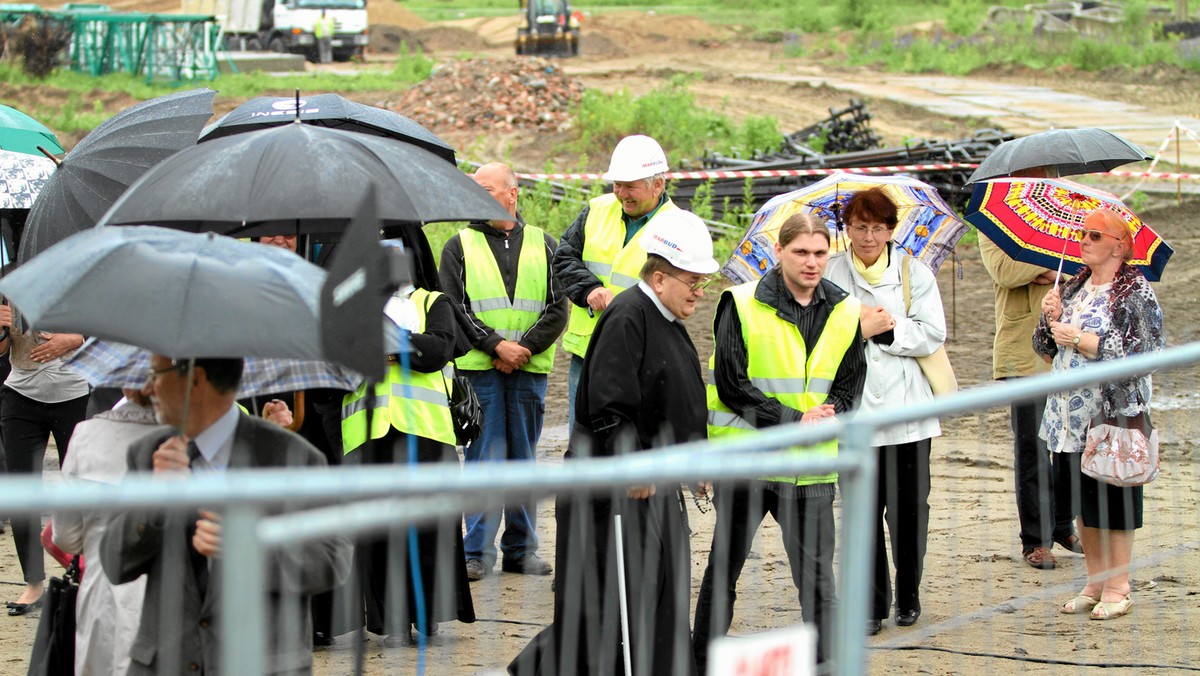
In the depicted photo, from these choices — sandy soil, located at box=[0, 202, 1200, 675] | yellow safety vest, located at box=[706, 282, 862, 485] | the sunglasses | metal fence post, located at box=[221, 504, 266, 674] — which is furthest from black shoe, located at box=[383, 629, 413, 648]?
the sunglasses

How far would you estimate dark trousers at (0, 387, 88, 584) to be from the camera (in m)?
6.76

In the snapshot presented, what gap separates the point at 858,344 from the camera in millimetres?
5953

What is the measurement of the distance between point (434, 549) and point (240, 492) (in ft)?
3.63

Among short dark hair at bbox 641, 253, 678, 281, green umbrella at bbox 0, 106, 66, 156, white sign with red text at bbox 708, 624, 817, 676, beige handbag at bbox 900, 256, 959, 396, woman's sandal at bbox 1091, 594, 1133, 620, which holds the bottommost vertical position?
woman's sandal at bbox 1091, 594, 1133, 620

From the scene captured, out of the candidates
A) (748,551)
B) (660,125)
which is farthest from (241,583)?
(660,125)

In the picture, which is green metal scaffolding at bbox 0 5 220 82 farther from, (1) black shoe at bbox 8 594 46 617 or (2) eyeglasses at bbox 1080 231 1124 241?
(2) eyeglasses at bbox 1080 231 1124 241

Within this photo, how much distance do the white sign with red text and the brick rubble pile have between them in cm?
2284

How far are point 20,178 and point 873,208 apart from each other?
393 cm

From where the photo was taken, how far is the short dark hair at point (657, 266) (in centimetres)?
536

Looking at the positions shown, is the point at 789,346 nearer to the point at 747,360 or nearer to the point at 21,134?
the point at 747,360

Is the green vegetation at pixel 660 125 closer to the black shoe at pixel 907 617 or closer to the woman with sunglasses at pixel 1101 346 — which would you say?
the woman with sunglasses at pixel 1101 346

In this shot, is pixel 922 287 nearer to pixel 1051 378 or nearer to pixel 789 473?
pixel 1051 378

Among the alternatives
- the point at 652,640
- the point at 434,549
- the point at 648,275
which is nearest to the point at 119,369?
→ the point at 434,549

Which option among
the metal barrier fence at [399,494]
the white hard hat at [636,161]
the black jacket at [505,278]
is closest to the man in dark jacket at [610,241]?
the white hard hat at [636,161]
